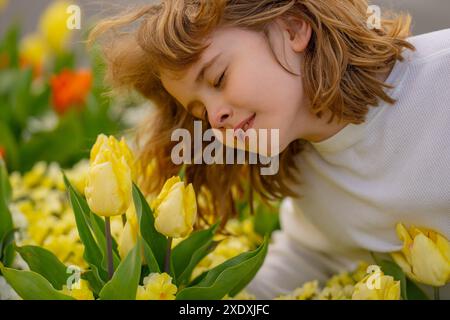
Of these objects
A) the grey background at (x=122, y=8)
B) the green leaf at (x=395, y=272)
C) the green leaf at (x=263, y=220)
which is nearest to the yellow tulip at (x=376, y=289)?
the green leaf at (x=395, y=272)

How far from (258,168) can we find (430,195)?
0.99ft

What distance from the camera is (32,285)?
0.97 metres

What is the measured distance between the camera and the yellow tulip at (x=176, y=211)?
3.19ft

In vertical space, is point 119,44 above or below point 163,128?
above

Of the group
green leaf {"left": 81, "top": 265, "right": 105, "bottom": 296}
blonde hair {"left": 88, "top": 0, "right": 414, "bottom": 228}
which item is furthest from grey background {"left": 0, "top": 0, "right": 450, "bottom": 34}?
green leaf {"left": 81, "top": 265, "right": 105, "bottom": 296}

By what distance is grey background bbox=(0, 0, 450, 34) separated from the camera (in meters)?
1.19

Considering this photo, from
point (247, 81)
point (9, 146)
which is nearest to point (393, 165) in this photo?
point (247, 81)

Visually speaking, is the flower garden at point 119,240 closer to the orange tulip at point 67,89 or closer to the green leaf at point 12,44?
the orange tulip at point 67,89

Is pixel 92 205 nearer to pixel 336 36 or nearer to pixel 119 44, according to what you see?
pixel 119 44

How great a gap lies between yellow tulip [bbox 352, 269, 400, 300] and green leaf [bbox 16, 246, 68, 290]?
37cm

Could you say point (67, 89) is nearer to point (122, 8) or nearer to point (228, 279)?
point (122, 8)

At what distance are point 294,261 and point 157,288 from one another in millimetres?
554
